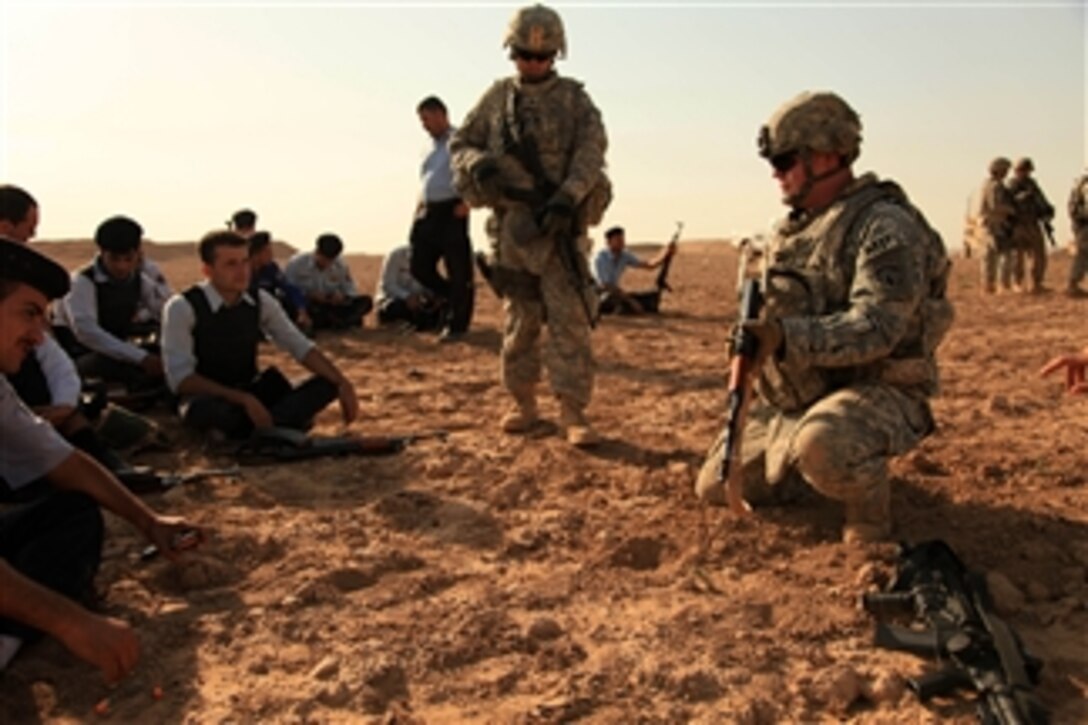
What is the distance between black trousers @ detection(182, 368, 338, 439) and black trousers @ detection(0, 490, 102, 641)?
188 centimetres

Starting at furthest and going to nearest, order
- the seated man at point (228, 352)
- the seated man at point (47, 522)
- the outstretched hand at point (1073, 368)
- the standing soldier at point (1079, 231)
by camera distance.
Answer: the standing soldier at point (1079, 231)
the seated man at point (228, 352)
the outstretched hand at point (1073, 368)
the seated man at point (47, 522)

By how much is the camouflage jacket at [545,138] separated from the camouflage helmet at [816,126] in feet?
4.58

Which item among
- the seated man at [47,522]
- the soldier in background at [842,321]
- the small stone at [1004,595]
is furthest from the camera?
A: the soldier in background at [842,321]

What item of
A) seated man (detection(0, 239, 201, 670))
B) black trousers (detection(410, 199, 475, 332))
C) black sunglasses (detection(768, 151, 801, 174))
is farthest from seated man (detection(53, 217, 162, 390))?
black sunglasses (detection(768, 151, 801, 174))

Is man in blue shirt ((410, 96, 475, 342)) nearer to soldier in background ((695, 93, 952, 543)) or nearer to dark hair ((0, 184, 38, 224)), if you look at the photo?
dark hair ((0, 184, 38, 224))

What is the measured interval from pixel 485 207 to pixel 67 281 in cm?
257

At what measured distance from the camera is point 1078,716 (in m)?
2.55

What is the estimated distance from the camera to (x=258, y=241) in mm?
9227

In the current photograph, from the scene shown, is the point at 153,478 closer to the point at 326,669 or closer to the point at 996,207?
the point at 326,669

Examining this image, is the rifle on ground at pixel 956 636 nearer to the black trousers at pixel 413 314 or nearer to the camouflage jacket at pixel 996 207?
the black trousers at pixel 413 314

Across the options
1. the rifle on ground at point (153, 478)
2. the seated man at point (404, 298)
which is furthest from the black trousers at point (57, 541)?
the seated man at point (404, 298)

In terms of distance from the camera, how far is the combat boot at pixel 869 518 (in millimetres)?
3611

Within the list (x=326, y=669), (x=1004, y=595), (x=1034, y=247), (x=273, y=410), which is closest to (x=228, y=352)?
(x=273, y=410)

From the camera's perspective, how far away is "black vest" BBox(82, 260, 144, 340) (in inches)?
241
